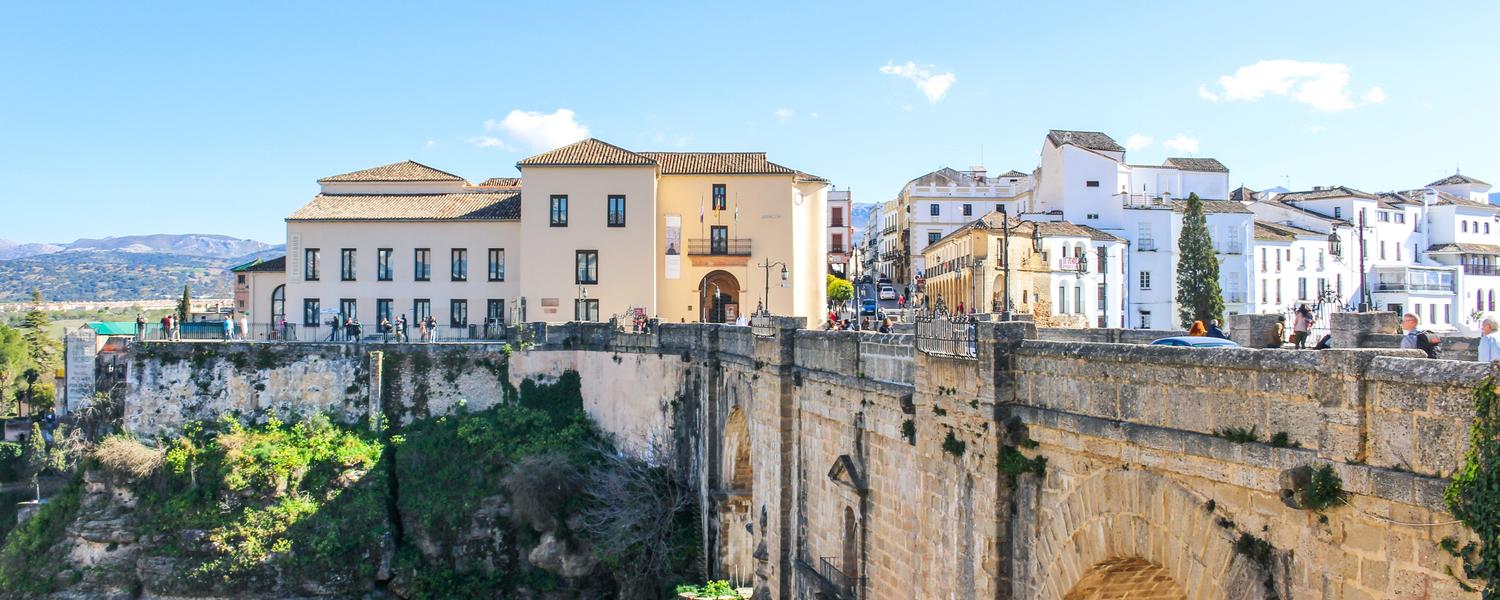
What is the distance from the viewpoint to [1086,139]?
60.1 metres

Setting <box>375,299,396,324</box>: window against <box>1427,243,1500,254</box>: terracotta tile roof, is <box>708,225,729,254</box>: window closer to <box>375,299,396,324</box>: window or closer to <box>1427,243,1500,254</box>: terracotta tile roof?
<box>375,299,396,324</box>: window

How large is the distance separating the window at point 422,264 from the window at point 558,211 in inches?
205

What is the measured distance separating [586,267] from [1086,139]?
1173 inches

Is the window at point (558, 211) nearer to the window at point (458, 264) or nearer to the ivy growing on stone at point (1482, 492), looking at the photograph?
the window at point (458, 264)

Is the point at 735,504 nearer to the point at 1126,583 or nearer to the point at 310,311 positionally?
the point at 1126,583

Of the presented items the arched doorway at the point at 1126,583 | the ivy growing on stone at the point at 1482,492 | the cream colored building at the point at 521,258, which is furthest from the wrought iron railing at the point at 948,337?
the cream colored building at the point at 521,258

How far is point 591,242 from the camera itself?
141ft

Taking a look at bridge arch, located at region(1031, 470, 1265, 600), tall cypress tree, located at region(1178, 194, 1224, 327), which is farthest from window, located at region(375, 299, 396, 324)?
bridge arch, located at region(1031, 470, 1265, 600)

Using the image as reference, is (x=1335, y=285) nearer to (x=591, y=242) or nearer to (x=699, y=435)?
(x=591, y=242)

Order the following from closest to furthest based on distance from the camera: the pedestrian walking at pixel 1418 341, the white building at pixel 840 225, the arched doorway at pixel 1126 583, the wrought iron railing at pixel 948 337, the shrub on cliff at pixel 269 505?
the arched doorway at pixel 1126 583, the pedestrian walking at pixel 1418 341, the wrought iron railing at pixel 948 337, the shrub on cliff at pixel 269 505, the white building at pixel 840 225

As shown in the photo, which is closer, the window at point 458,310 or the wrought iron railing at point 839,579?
the wrought iron railing at point 839,579

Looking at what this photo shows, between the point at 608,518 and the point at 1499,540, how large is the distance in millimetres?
25200

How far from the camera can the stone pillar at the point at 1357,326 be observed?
475 inches

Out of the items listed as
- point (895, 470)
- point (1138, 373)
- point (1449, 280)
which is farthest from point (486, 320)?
point (1449, 280)
